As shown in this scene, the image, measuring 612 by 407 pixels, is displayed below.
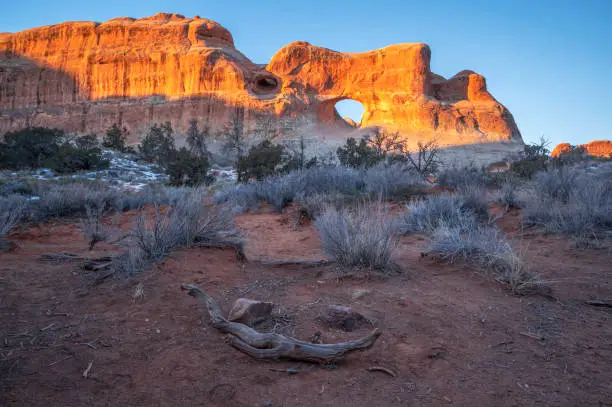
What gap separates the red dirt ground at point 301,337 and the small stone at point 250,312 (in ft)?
0.34

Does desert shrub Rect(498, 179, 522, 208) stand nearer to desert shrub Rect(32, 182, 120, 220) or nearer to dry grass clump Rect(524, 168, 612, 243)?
dry grass clump Rect(524, 168, 612, 243)

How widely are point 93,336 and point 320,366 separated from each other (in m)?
1.34

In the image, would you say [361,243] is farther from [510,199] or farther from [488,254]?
[510,199]

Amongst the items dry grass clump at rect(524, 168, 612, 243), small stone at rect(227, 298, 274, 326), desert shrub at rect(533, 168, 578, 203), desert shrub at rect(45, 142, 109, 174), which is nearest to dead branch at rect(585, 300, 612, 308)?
dry grass clump at rect(524, 168, 612, 243)

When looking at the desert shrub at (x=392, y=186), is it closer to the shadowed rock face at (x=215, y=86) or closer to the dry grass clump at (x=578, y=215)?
the dry grass clump at (x=578, y=215)

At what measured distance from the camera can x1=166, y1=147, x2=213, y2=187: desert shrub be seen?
13.4 m

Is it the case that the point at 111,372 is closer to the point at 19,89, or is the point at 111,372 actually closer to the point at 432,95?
the point at 432,95

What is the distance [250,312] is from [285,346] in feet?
1.47

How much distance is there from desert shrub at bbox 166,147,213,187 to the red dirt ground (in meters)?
9.97

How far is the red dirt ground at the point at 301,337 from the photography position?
169cm

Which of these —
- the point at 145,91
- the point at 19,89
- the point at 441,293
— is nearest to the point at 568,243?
the point at 441,293

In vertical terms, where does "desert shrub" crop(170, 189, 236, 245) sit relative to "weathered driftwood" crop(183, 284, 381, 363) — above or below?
above

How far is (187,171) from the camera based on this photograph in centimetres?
1364

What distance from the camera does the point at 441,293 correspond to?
2.96 m
